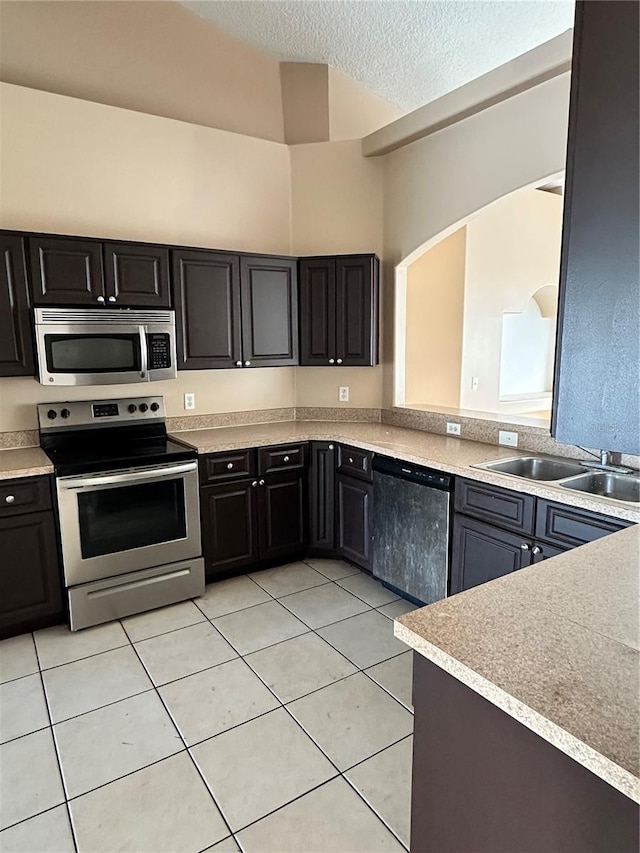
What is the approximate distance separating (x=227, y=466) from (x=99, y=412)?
0.88 meters

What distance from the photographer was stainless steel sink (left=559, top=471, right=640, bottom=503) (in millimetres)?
2488

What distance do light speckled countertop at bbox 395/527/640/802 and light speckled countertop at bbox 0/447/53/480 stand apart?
2.23 metres

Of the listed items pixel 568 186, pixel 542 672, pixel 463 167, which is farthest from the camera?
pixel 463 167

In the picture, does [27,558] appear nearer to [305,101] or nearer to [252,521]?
[252,521]

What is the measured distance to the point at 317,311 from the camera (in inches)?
148

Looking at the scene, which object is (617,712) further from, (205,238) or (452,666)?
(205,238)

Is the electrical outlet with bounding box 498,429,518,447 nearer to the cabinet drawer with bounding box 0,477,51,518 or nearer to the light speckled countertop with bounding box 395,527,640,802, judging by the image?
the light speckled countertop with bounding box 395,527,640,802

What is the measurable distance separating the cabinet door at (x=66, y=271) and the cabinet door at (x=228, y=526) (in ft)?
4.34

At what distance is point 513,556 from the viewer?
8.30 feet

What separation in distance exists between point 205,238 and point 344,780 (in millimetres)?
3257

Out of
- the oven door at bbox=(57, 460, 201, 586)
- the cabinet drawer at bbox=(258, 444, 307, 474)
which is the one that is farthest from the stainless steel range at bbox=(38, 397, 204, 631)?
the cabinet drawer at bbox=(258, 444, 307, 474)

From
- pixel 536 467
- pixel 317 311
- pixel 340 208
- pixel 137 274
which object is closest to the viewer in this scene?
pixel 536 467

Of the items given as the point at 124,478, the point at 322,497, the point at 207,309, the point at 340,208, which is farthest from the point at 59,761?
the point at 340,208

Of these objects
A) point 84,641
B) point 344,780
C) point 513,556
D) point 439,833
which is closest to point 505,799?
point 439,833
